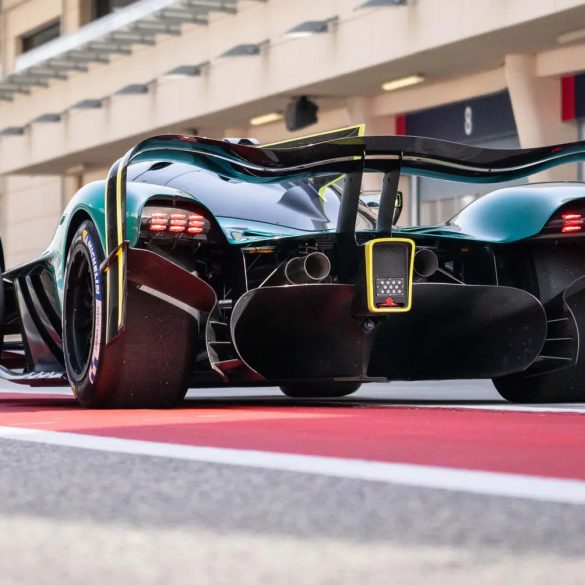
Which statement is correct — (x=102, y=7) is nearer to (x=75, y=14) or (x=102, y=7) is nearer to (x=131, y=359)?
(x=75, y=14)

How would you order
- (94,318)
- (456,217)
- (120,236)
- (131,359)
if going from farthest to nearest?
1. (456,217)
2. (94,318)
3. (131,359)
4. (120,236)

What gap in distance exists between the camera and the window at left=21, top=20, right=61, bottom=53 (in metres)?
34.9

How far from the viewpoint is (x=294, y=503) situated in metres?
3.18

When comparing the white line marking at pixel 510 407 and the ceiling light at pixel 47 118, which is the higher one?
the ceiling light at pixel 47 118

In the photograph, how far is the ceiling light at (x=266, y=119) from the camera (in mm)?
26656

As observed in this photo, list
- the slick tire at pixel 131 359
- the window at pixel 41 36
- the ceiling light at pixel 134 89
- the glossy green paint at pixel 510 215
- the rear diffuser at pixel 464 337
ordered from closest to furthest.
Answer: the slick tire at pixel 131 359
the rear diffuser at pixel 464 337
the glossy green paint at pixel 510 215
the ceiling light at pixel 134 89
the window at pixel 41 36

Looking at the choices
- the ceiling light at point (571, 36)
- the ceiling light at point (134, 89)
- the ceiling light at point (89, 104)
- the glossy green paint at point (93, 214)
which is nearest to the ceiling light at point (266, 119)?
the ceiling light at point (134, 89)

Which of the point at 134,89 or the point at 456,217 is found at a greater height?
the point at 134,89

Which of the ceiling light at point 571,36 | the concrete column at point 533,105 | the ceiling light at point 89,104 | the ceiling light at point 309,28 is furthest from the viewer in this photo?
the ceiling light at point 89,104

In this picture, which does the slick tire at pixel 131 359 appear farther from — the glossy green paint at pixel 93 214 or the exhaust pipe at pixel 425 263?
the exhaust pipe at pixel 425 263

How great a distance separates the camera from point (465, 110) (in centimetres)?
2322

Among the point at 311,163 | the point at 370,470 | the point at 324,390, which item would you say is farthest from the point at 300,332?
the point at 370,470

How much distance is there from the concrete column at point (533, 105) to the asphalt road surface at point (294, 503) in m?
15.9

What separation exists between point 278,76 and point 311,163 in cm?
1827
